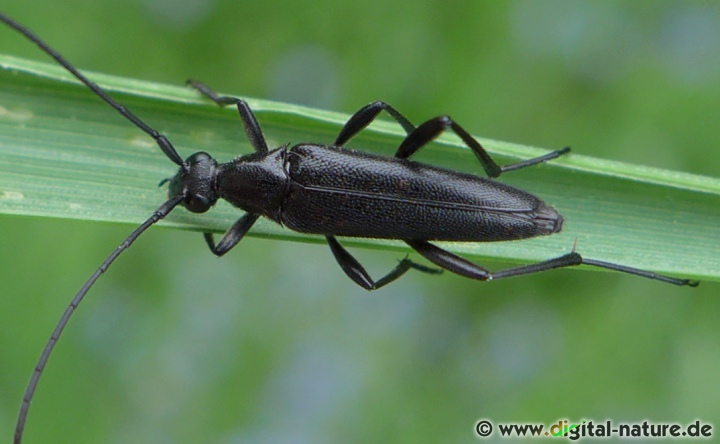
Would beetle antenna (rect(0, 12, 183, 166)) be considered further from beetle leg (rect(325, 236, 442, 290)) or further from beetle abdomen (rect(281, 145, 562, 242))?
beetle leg (rect(325, 236, 442, 290))

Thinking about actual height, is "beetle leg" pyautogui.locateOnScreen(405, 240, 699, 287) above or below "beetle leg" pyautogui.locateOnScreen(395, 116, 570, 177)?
below

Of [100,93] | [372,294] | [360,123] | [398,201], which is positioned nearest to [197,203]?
[100,93]

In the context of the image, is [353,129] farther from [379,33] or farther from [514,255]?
[379,33]

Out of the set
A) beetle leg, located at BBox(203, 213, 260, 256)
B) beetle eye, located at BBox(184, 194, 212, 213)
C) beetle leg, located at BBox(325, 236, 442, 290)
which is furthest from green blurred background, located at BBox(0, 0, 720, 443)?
beetle eye, located at BBox(184, 194, 212, 213)

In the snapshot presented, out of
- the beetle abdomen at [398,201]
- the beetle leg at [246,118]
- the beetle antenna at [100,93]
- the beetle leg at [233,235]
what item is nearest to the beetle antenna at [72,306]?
the beetle antenna at [100,93]

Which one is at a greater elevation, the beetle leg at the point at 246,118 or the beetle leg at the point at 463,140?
the beetle leg at the point at 246,118

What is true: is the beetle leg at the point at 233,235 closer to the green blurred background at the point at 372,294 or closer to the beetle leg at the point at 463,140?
the beetle leg at the point at 463,140

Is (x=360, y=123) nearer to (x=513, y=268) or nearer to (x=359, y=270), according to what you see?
(x=359, y=270)

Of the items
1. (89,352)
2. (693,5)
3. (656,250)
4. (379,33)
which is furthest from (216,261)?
(693,5)
